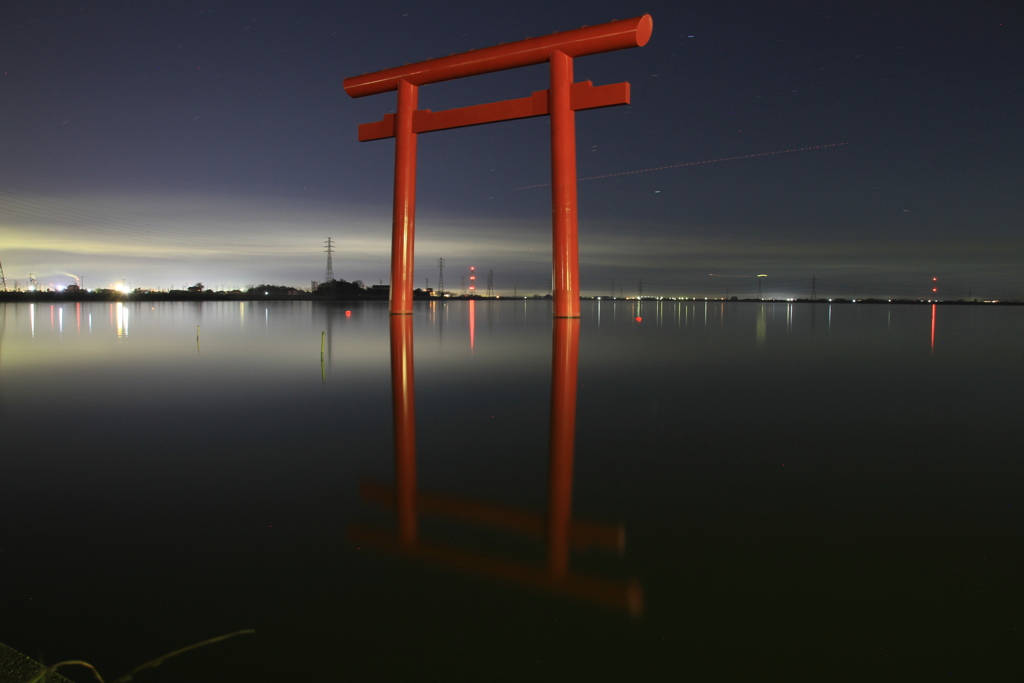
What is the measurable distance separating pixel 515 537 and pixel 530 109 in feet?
46.3

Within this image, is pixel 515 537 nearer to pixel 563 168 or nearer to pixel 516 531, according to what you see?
pixel 516 531

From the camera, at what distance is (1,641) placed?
160 centimetres

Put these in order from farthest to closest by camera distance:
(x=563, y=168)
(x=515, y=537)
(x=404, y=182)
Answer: (x=404, y=182)
(x=563, y=168)
(x=515, y=537)

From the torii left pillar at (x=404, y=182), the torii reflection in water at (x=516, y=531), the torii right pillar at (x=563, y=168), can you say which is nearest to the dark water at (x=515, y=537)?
the torii reflection in water at (x=516, y=531)

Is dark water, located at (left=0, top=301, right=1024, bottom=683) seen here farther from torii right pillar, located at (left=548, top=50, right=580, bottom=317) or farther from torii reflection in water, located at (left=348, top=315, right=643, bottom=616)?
torii right pillar, located at (left=548, top=50, right=580, bottom=317)

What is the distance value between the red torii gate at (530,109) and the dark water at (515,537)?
9.89m

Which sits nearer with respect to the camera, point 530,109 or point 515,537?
point 515,537

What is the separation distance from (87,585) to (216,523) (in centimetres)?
55

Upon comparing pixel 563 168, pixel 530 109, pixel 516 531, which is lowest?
pixel 516 531

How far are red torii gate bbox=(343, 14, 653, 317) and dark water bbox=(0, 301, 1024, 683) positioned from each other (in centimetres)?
989

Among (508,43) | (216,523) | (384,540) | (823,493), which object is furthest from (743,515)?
(508,43)

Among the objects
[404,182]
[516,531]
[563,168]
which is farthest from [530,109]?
[516,531]

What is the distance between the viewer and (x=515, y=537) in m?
2.29

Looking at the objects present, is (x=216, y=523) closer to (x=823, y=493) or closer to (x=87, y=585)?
(x=87, y=585)
